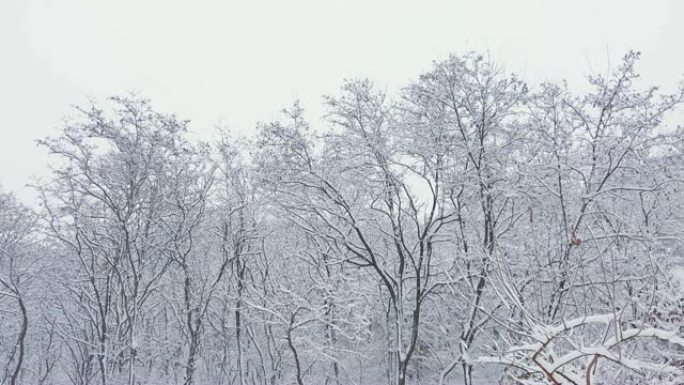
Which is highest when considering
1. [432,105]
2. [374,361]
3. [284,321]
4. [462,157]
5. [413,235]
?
[432,105]

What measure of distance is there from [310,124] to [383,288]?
9.60m

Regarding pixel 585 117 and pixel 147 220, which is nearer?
pixel 585 117

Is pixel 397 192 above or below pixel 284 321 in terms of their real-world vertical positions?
above

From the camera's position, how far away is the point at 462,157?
41.1ft

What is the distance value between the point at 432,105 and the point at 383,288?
10362mm

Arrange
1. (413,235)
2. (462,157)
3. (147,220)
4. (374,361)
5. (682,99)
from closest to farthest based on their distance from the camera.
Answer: (682,99), (462,157), (147,220), (413,235), (374,361)

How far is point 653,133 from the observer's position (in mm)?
11055

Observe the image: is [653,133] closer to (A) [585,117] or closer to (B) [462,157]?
(A) [585,117]

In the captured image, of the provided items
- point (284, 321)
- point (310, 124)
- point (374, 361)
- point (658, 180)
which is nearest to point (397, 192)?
point (310, 124)

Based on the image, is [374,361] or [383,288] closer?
[383,288]

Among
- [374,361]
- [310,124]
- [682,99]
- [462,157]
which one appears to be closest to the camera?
[682,99]

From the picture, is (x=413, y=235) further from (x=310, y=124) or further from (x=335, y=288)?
(x=310, y=124)

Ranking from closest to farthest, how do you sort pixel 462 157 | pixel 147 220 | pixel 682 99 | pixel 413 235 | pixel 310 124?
1. pixel 682 99
2. pixel 462 157
3. pixel 310 124
4. pixel 147 220
5. pixel 413 235

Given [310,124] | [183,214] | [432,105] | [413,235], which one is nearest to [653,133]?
[432,105]
